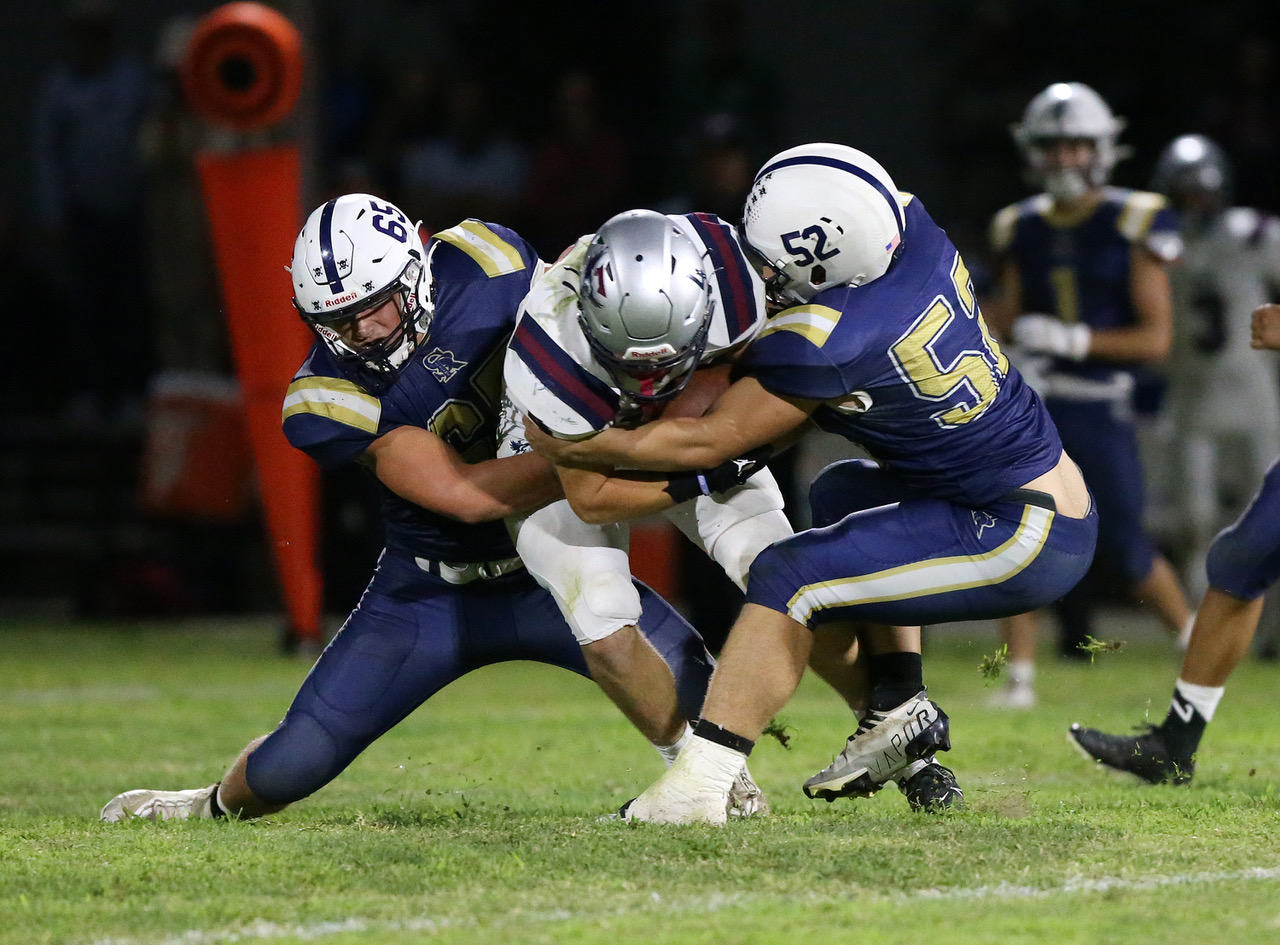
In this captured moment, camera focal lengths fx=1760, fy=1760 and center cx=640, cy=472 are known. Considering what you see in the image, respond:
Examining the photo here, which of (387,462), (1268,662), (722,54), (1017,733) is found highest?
(722,54)

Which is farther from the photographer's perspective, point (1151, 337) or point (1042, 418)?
point (1151, 337)

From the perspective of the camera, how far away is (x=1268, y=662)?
8.55 meters

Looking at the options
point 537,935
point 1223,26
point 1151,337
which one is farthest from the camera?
point 1223,26

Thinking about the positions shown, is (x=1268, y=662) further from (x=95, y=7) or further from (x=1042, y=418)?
(x=95, y=7)

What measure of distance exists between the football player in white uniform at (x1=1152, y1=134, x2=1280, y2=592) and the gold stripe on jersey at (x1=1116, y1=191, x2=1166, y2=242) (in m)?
1.43

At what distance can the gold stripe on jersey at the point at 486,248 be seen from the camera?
4.55m

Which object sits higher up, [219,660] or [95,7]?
[95,7]

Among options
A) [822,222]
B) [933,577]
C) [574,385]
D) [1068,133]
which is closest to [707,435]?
[574,385]

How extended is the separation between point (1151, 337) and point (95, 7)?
6849mm

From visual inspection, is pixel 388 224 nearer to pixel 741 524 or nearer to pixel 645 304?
pixel 645 304

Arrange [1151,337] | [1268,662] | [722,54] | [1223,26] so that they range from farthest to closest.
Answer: [1223,26]
[722,54]
[1268,662]
[1151,337]

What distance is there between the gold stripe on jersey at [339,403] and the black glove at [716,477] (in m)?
0.79

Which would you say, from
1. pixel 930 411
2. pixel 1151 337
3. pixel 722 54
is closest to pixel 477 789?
pixel 930 411

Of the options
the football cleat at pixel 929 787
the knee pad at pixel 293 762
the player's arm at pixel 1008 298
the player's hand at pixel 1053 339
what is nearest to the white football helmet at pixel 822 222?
the football cleat at pixel 929 787
